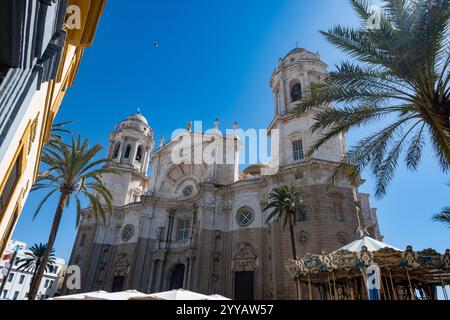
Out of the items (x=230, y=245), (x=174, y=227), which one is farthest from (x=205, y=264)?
A: (x=174, y=227)

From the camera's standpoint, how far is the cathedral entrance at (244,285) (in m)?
24.5

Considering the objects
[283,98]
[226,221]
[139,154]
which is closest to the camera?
[226,221]

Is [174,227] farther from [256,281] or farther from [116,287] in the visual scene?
[256,281]

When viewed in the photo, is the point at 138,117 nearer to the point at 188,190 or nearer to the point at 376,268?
the point at 188,190

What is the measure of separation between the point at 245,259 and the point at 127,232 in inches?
623

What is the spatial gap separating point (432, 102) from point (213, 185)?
906 inches

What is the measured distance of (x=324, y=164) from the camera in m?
24.5

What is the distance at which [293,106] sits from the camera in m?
27.2

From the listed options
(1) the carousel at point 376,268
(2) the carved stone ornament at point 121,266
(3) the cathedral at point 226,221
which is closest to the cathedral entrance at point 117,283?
(3) the cathedral at point 226,221

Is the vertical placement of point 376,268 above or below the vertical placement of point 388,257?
below

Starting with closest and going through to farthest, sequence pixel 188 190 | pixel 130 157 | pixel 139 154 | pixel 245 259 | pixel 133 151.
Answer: pixel 245 259
pixel 188 190
pixel 130 157
pixel 133 151
pixel 139 154

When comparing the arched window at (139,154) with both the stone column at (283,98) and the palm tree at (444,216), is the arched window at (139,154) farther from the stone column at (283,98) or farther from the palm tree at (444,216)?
the palm tree at (444,216)

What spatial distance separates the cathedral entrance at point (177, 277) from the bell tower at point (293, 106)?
1536 centimetres

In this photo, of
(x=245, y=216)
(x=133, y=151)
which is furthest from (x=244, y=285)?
(x=133, y=151)
